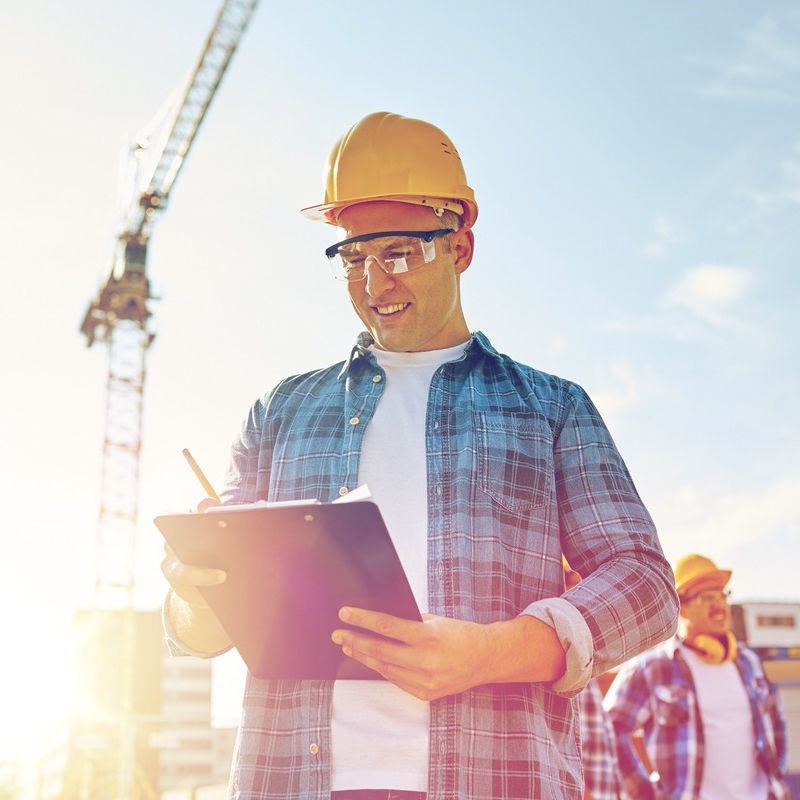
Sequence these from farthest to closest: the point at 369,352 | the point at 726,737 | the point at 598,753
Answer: the point at 598,753 → the point at 726,737 → the point at 369,352

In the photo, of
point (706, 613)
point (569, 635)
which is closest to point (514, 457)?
point (569, 635)

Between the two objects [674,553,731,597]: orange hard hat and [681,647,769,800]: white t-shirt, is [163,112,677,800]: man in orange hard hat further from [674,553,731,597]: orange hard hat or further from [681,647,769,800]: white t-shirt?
[674,553,731,597]: orange hard hat

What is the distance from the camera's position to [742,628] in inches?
822

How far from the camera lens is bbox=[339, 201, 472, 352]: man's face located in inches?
95.5

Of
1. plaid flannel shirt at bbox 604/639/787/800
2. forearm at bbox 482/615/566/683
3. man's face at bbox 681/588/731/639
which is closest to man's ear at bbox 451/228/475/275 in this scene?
forearm at bbox 482/615/566/683

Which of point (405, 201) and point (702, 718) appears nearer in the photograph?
point (405, 201)

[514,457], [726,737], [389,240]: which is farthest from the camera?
[726,737]

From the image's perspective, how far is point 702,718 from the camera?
6.53m

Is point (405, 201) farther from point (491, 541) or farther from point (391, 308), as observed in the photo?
point (491, 541)

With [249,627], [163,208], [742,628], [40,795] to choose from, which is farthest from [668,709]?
[163,208]

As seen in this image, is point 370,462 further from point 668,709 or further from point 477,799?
point 668,709

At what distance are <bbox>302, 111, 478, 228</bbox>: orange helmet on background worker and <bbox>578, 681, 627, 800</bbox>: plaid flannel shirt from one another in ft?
15.6

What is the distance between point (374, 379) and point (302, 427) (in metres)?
0.21

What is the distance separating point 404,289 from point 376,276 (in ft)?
0.25
